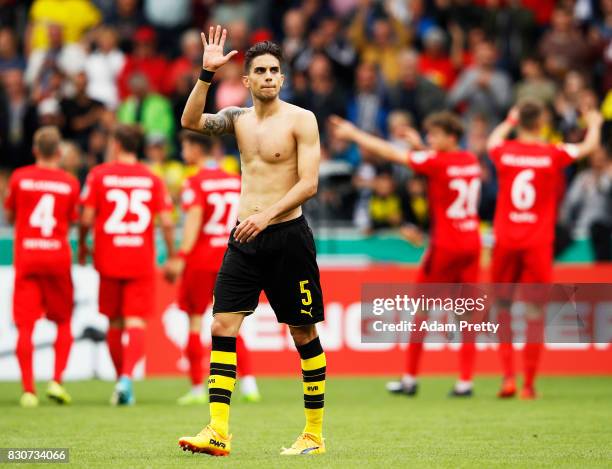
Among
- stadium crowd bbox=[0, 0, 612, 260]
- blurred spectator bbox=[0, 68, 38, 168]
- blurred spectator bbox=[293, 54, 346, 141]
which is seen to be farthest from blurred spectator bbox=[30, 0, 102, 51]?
blurred spectator bbox=[293, 54, 346, 141]

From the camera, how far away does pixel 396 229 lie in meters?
17.0

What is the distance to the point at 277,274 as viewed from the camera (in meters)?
8.42

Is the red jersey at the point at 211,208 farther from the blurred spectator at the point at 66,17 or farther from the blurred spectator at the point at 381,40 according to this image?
the blurred spectator at the point at 66,17

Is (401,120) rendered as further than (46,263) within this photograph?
Yes

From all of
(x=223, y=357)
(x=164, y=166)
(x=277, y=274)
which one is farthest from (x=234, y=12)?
(x=223, y=357)

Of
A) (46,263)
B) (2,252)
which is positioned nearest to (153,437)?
(46,263)

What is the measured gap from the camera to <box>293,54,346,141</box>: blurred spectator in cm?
1948

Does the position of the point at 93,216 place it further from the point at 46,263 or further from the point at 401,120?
the point at 401,120

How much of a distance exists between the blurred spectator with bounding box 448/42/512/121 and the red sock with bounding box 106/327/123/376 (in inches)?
313

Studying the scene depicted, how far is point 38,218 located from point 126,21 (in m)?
9.72

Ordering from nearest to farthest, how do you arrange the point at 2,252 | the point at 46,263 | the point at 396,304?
1. the point at 396,304
2. the point at 46,263
3. the point at 2,252

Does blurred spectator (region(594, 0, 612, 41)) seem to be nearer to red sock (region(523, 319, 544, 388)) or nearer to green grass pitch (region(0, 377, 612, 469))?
green grass pitch (region(0, 377, 612, 469))

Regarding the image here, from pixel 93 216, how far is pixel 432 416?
376cm

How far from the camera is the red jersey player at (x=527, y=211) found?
42.1 ft
